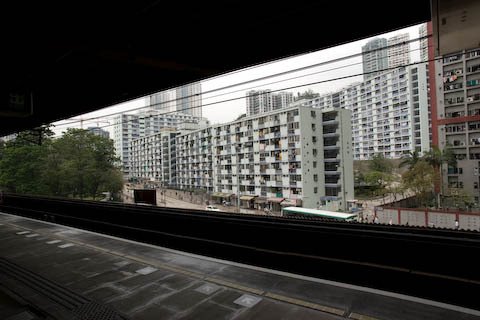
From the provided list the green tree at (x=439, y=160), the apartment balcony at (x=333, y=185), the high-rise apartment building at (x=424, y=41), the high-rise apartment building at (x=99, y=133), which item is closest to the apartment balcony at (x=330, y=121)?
the apartment balcony at (x=333, y=185)

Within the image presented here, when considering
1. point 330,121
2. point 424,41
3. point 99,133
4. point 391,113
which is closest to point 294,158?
point 330,121

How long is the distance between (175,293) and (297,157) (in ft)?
101

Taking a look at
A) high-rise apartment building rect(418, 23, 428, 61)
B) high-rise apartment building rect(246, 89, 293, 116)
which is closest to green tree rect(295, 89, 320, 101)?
high-rise apartment building rect(246, 89, 293, 116)

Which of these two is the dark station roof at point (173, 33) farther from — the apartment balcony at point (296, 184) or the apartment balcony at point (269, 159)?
the apartment balcony at point (269, 159)

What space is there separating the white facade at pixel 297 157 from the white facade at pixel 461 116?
1074 cm

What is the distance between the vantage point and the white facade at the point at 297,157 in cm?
3431

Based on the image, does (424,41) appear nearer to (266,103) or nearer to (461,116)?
(461,116)

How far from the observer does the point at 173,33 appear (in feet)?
15.3

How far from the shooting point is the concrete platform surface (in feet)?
12.0

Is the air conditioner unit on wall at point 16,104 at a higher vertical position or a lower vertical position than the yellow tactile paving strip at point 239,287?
higher

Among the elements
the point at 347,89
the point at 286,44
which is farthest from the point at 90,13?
the point at 347,89

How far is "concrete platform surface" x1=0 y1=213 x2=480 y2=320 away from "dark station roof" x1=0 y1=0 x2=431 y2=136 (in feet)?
12.7

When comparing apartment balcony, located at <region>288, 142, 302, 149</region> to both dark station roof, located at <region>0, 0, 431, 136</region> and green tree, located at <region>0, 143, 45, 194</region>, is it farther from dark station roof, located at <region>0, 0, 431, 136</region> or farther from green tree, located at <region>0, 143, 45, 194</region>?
dark station roof, located at <region>0, 0, 431, 136</region>

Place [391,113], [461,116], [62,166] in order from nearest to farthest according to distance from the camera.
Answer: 1. [62,166]
2. [461,116]
3. [391,113]
